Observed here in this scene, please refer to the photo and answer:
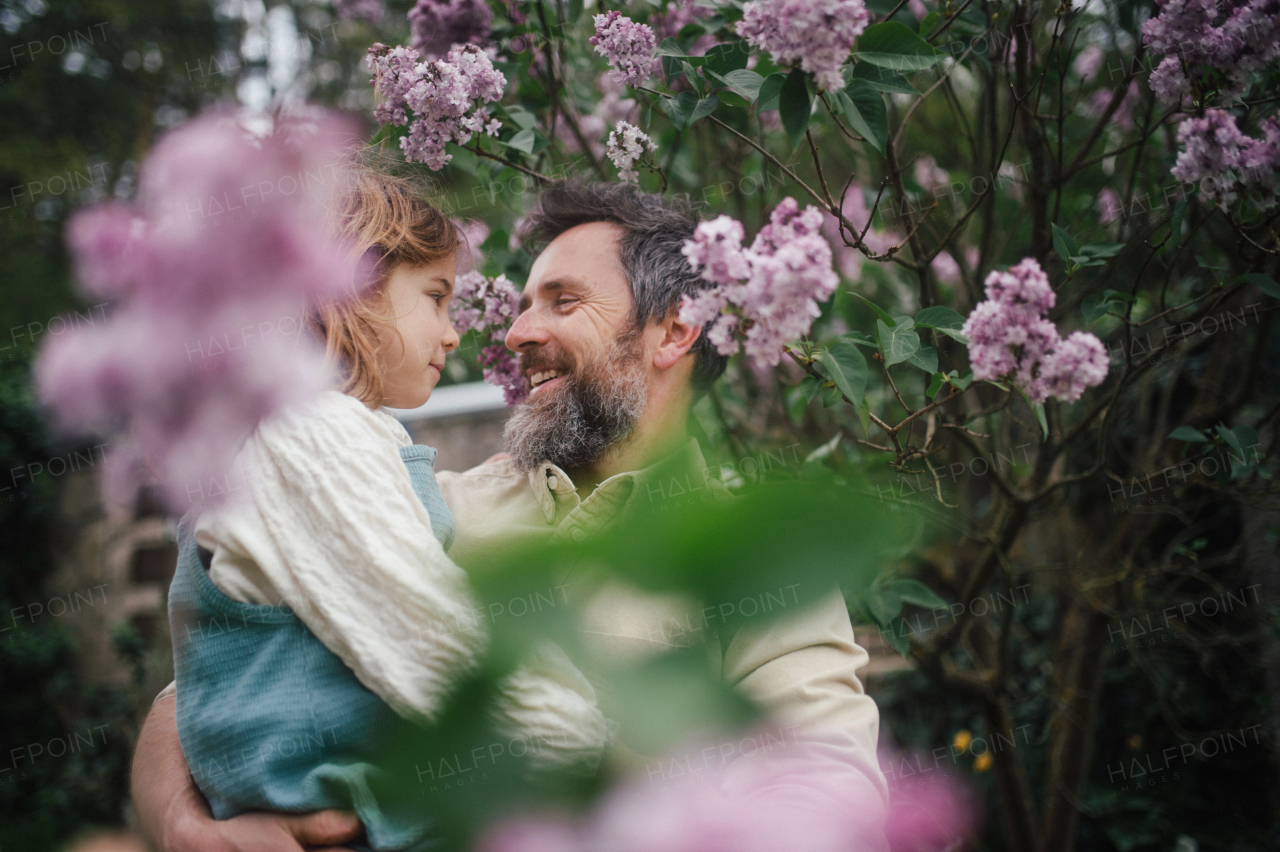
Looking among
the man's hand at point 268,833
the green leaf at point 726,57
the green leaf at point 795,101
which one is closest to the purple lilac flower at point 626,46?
the green leaf at point 726,57

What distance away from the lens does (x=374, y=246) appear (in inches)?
49.1

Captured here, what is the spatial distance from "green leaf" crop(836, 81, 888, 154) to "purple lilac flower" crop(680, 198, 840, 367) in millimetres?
289

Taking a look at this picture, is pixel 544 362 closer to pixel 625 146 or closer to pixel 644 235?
pixel 644 235

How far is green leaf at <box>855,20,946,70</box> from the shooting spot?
3.38 ft

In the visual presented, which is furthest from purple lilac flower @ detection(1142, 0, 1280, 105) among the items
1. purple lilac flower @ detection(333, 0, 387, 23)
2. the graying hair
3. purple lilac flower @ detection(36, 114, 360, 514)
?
purple lilac flower @ detection(333, 0, 387, 23)

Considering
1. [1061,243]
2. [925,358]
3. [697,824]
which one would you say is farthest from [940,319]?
[697,824]

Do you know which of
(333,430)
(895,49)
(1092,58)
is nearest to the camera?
(333,430)

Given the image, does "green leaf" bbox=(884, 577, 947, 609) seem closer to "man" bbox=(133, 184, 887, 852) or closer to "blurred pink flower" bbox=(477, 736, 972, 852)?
"man" bbox=(133, 184, 887, 852)

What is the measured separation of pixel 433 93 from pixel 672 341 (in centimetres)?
68

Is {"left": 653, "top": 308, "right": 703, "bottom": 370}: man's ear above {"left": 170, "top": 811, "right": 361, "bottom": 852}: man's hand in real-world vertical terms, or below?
above

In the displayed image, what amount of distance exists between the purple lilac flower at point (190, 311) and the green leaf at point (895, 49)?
0.98 m

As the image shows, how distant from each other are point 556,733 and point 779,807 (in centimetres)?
12

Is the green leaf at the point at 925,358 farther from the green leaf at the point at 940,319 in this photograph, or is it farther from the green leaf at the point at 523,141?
the green leaf at the point at 523,141

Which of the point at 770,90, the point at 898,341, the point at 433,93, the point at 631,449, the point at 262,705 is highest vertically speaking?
the point at 433,93
